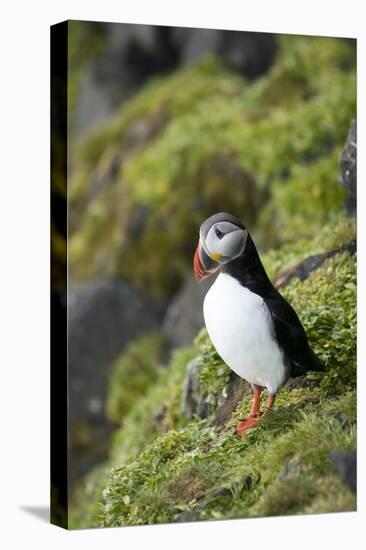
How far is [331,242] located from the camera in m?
6.80

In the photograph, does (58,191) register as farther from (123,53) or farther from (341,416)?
(123,53)

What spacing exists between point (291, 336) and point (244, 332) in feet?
0.99

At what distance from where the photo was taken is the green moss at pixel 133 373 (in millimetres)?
9859

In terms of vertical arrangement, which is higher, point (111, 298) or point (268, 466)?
point (111, 298)

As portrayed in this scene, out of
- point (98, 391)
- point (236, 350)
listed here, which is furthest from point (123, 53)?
point (236, 350)

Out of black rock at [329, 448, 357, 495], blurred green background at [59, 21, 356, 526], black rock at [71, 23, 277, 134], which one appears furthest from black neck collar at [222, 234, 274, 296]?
black rock at [71, 23, 277, 134]

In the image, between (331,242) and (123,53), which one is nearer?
(331,242)

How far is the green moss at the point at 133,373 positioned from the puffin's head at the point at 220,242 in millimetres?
4169

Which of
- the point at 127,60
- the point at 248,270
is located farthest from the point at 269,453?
the point at 127,60

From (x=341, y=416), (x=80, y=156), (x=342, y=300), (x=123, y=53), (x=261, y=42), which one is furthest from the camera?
(x=123, y=53)

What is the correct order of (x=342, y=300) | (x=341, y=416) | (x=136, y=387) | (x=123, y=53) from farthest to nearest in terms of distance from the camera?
(x=123, y=53)
(x=136, y=387)
(x=342, y=300)
(x=341, y=416)

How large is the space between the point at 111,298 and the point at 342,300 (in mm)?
4189

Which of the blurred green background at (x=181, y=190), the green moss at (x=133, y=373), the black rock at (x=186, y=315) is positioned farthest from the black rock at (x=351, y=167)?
the green moss at (x=133, y=373)

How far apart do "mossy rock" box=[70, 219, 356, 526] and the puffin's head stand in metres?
0.77
